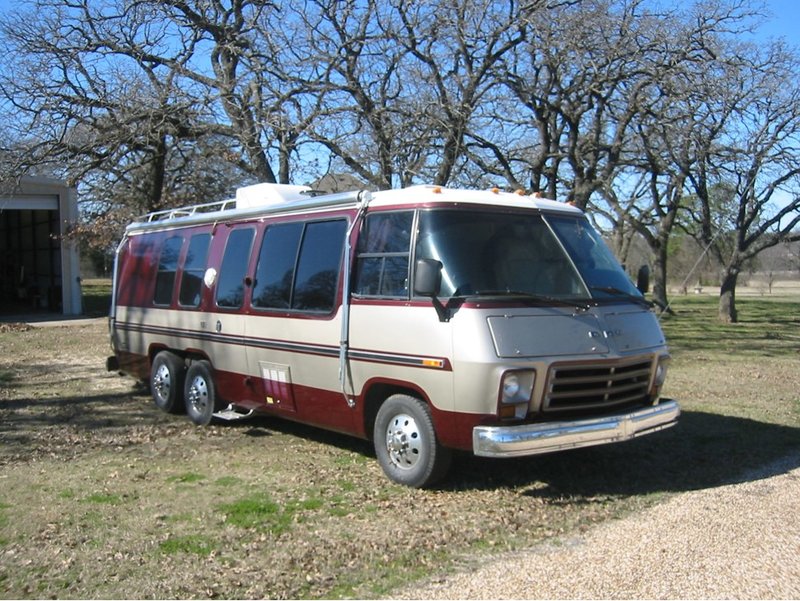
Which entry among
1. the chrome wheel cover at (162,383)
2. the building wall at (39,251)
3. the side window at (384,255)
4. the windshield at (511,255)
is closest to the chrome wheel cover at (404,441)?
the side window at (384,255)

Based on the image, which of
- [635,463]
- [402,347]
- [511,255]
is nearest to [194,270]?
[402,347]

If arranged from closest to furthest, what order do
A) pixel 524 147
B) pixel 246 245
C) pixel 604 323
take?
pixel 604 323 < pixel 246 245 < pixel 524 147

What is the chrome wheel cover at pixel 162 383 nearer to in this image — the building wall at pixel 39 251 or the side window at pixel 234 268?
the side window at pixel 234 268

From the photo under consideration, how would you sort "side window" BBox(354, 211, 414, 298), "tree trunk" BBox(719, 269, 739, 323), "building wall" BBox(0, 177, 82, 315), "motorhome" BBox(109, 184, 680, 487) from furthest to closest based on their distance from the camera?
"tree trunk" BBox(719, 269, 739, 323), "building wall" BBox(0, 177, 82, 315), "side window" BBox(354, 211, 414, 298), "motorhome" BBox(109, 184, 680, 487)

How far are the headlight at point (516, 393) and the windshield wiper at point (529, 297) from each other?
615mm

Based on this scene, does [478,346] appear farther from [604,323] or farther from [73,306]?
[73,306]

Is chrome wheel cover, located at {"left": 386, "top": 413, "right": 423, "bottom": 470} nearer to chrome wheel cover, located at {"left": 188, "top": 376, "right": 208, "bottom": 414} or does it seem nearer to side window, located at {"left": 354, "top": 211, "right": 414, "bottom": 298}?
side window, located at {"left": 354, "top": 211, "right": 414, "bottom": 298}

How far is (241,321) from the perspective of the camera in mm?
8461

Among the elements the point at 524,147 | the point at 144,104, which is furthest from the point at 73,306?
the point at 524,147

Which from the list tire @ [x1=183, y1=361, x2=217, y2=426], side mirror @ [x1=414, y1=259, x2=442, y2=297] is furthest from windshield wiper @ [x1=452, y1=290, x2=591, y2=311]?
tire @ [x1=183, y1=361, x2=217, y2=426]

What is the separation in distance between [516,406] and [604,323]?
113cm

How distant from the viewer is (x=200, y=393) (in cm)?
927

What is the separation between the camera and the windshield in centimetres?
643

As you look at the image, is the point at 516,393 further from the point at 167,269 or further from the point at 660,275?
the point at 660,275
